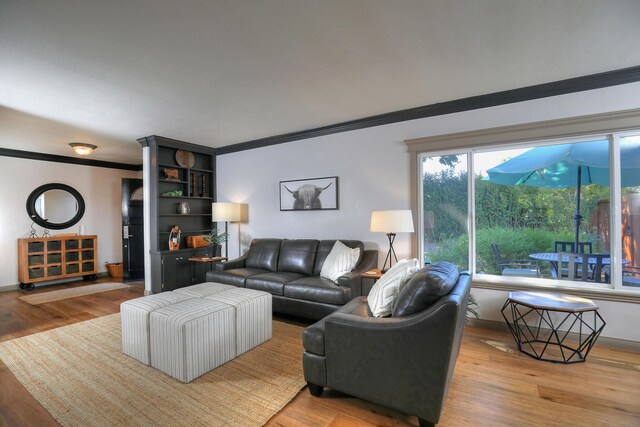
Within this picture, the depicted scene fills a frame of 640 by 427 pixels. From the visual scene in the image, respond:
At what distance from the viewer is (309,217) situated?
174 inches

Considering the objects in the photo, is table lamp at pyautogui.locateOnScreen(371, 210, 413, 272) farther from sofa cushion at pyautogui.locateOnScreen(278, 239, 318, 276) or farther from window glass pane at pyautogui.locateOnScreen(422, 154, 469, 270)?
sofa cushion at pyautogui.locateOnScreen(278, 239, 318, 276)

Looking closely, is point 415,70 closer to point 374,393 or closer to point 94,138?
point 374,393

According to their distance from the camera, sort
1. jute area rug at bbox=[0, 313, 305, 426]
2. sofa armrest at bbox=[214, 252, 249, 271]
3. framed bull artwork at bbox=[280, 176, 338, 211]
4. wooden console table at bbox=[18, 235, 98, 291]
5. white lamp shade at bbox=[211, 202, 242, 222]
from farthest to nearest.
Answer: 1. wooden console table at bbox=[18, 235, 98, 291]
2. white lamp shade at bbox=[211, 202, 242, 222]
3. framed bull artwork at bbox=[280, 176, 338, 211]
4. sofa armrest at bbox=[214, 252, 249, 271]
5. jute area rug at bbox=[0, 313, 305, 426]

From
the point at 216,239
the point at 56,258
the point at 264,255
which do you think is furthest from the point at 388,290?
the point at 56,258

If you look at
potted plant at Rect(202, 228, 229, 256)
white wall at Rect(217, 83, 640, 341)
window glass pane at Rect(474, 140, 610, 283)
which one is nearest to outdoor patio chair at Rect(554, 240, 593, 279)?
window glass pane at Rect(474, 140, 610, 283)

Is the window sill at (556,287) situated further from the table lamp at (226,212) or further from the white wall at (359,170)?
the table lamp at (226,212)

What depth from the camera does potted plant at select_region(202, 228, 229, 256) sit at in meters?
4.98

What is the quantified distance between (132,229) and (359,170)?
5.09 meters

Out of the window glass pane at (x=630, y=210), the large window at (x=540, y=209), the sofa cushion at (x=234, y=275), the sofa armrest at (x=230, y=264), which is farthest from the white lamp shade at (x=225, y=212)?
the window glass pane at (x=630, y=210)

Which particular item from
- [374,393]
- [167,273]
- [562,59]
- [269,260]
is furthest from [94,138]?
[562,59]

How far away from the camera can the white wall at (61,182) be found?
5152mm

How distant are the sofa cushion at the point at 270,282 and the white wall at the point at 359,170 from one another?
0.97 metres

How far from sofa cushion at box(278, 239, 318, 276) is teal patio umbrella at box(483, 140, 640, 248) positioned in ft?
7.66

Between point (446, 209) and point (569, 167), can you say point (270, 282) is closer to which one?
point (446, 209)
